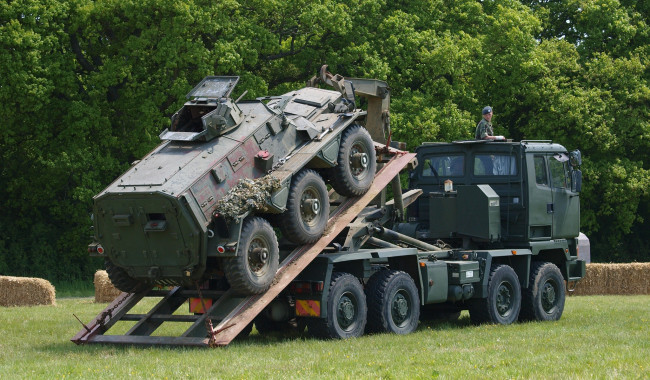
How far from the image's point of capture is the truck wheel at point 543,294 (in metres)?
19.4

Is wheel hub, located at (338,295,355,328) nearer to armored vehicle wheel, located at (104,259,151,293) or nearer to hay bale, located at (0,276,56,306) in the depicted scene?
armored vehicle wheel, located at (104,259,151,293)

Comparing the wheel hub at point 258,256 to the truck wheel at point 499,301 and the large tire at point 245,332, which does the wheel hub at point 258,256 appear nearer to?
the large tire at point 245,332

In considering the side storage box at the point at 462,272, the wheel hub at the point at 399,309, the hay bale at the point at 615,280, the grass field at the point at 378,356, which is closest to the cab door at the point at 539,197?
the side storage box at the point at 462,272

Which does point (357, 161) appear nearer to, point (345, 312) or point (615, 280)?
point (345, 312)

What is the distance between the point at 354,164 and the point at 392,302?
2.22 m

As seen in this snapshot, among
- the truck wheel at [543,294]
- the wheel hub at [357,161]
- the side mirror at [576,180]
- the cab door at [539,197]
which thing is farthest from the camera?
the side mirror at [576,180]

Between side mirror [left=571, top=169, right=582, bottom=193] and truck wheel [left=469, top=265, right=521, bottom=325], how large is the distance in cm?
209

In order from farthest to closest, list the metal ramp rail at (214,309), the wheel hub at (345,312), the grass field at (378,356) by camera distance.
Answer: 1. the wheel hub at (345,312)
2. the metal ramp rail at (214,309)
3. the grass field at (378,356)

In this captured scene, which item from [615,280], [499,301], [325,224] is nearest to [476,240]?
[499,301]

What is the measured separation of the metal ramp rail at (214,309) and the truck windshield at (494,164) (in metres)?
2.72

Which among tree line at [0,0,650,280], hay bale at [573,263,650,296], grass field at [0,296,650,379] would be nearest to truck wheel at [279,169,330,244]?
grass field at [0,296,650,379]

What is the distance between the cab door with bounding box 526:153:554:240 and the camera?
61.8 ft

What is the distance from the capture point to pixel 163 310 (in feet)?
51.8

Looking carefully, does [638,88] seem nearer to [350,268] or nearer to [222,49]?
[222,49]
